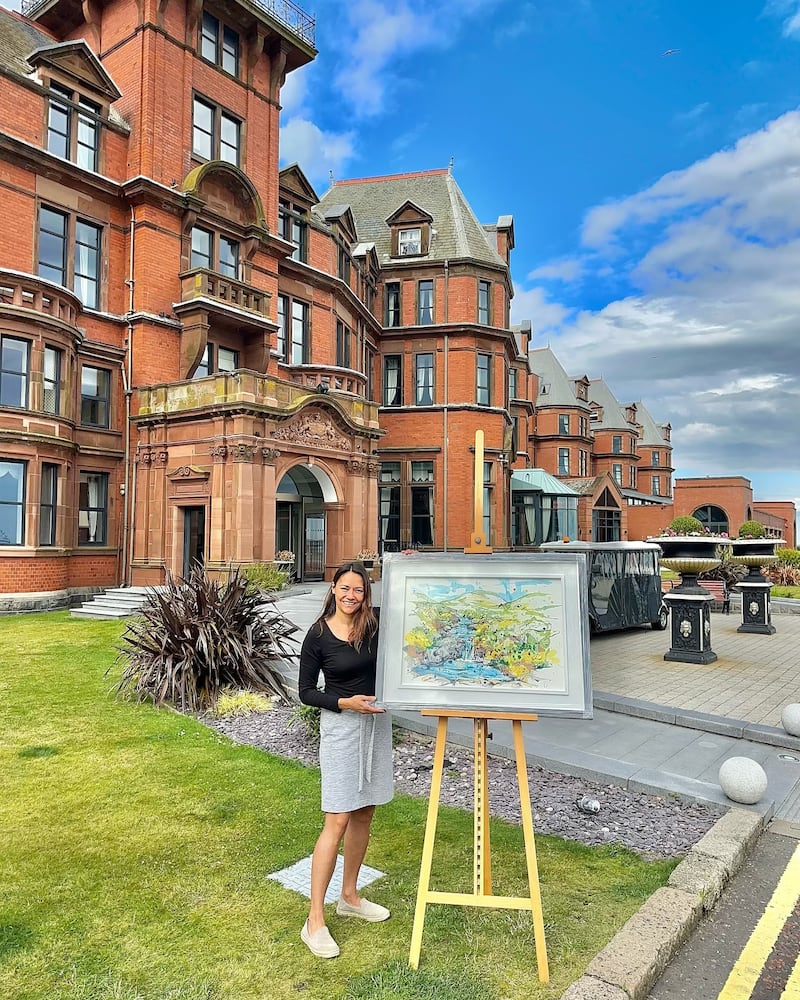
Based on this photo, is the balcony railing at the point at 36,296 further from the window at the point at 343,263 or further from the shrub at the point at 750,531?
the shrub at the point at 750,531

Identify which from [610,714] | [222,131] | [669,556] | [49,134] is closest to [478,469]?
[610,714]

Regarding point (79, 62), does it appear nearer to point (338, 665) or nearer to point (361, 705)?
point (338, 665)

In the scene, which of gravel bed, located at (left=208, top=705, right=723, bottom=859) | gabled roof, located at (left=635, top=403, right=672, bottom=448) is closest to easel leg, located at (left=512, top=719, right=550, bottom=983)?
gravel bed, located at (left=208, top=705, right=723, bottom=859)

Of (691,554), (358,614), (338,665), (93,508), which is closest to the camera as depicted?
(338,665)

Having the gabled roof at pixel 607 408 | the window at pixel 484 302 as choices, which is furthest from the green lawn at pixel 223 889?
the gabled roof at pixel 607 408

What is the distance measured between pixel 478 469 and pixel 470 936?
261cm

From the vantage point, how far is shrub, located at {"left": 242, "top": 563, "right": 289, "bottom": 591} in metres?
19.0

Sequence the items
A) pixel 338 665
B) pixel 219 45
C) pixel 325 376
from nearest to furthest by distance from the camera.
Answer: pixel 338 665 → pixel 219 45 → pixel 325 376

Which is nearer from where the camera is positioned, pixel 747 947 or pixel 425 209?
pixel 747 947

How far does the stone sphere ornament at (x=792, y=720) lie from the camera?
24.3 feet

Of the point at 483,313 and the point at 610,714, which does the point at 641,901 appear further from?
the point at 483,313

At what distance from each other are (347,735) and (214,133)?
84.9ft

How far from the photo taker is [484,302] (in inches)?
1368

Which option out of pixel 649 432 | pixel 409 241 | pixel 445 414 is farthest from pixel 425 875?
pixel 649 432
